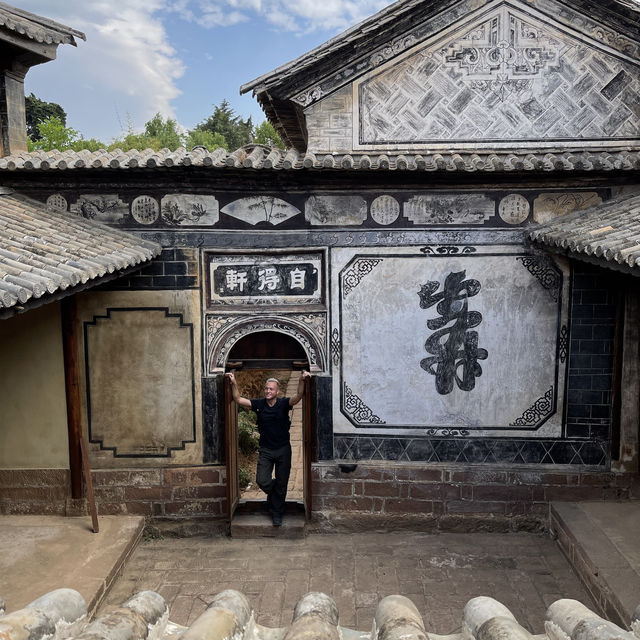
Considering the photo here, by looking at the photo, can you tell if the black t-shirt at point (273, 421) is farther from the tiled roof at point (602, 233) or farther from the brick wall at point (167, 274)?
the tiled roof at point (602, 233)

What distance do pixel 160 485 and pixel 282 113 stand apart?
16.3ft

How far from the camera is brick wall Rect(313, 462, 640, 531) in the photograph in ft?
24.0

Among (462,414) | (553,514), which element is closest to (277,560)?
(462,414)

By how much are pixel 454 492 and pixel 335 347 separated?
2187 millimetres

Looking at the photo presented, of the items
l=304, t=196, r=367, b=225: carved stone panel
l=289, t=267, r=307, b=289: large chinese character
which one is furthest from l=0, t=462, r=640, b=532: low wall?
l=304, t=196, r=367, b=225: carved stone panel

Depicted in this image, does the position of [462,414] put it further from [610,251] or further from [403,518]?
[610,251]

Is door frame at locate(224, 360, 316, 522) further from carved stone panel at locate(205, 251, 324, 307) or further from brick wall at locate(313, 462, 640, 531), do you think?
carved stone panel at locate(205, 251, 324, 307)

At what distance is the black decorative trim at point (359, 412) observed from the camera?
294 inches

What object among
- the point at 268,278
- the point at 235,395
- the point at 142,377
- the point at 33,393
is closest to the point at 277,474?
the point at 235,395

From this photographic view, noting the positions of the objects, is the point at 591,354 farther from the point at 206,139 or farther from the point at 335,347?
the point at 206,139

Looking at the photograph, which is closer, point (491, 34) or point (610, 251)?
point (610, 251)

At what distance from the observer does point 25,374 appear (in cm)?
725

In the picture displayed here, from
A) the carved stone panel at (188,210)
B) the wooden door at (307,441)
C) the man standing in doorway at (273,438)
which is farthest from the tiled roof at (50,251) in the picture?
the wooden door at (307,441)

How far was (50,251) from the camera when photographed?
19.1 ft
